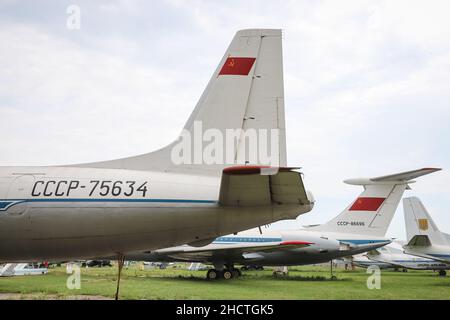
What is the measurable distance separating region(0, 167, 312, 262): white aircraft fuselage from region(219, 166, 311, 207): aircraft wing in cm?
19

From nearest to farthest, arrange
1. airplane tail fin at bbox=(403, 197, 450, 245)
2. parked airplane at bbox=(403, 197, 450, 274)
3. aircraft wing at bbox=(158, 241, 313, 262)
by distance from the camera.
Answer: aircraft wing at bbox=(158, 241, 313, 262) → parked airplane at bbox=(403, 197, 450, 274) → airplane tail fin at bbox=(403, 197, 450, 245)

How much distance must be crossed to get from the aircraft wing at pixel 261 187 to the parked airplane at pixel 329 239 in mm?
17384

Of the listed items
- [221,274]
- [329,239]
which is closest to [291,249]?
[329,239]

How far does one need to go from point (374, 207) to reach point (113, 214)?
20695 mm

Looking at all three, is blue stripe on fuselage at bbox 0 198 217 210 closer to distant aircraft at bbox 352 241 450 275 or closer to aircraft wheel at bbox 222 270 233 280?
aircraft wheel at bbox 222 270 233 280

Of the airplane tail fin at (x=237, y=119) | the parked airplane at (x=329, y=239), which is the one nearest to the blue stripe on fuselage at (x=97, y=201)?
the airplane tail fin at (x=237, y=119)

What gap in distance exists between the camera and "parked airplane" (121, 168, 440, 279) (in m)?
23.6

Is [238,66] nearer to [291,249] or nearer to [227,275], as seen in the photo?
[291,249]

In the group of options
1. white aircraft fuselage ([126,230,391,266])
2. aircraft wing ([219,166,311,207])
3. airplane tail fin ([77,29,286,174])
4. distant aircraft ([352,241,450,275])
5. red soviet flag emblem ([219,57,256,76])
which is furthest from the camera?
distant aircraft ([352,241,450,275])

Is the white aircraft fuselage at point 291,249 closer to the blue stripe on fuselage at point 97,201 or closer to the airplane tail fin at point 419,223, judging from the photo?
the airplane tail fin at point 419,223

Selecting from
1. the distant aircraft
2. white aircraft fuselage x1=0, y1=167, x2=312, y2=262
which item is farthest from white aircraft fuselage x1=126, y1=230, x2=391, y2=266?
white aircraft fuselage x1=0, y1=167, x2=312, y2=262
